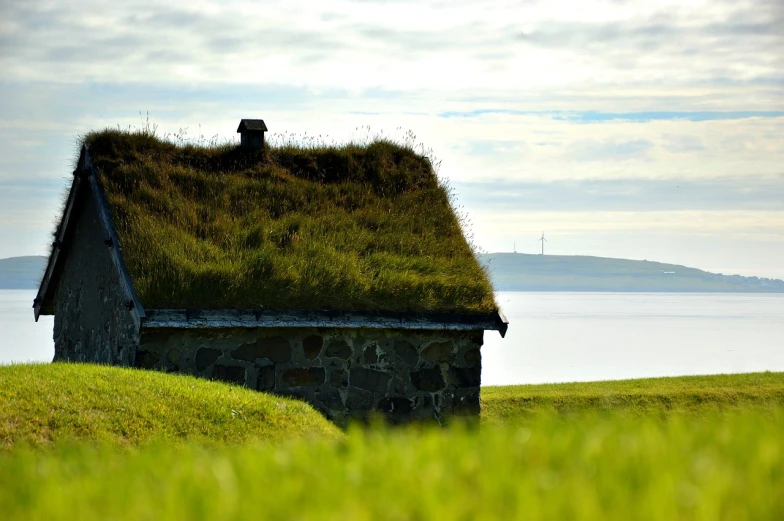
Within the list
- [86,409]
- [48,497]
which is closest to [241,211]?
[86,409]

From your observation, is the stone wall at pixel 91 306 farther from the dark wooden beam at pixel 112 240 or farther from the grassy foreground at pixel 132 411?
the grassy foreground at pixel 132 411

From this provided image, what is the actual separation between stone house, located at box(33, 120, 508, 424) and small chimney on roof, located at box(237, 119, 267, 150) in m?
1.65

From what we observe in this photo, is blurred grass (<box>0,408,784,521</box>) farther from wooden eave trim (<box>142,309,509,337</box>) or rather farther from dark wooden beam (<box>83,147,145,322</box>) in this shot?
dark wooden beam (<box>83,147,145,322</box>)

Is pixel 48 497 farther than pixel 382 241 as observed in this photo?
No

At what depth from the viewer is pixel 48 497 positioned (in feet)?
12.1

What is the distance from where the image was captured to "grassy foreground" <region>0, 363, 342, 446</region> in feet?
31.2

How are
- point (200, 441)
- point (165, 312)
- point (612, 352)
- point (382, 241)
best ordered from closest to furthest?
point (200, 441) → point (165, 312) → point (382, 241) → point (612, 352)

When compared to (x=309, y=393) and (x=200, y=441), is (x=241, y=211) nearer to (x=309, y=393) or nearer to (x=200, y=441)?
(x=309, y=393)

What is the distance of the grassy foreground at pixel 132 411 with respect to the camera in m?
9.51

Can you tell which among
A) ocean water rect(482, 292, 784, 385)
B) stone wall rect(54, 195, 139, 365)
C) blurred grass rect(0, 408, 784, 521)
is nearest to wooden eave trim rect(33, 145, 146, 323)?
stone wall rect(54, 195, 139, 365)

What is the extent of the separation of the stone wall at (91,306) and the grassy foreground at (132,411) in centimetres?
232

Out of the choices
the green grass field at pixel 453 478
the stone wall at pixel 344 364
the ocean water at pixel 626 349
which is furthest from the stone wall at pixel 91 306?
the ocean water at pixel 626 349

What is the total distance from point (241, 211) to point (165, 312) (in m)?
3.28

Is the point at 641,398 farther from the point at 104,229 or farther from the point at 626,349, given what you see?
the point at 626,349
